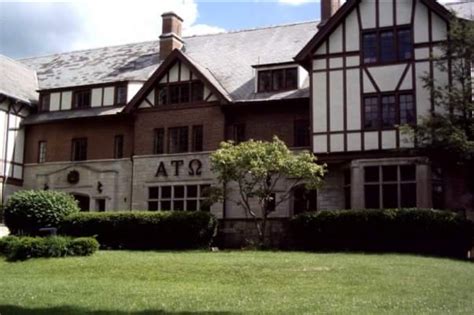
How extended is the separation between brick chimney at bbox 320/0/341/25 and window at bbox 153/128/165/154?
31.8ft

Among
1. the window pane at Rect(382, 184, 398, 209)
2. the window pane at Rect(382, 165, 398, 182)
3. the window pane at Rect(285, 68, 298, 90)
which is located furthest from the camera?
the window pane at Rect(285, 68, 298, 90)

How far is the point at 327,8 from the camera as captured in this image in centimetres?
3388

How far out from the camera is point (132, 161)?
3431cm

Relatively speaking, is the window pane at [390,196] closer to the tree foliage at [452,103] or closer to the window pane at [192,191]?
the tree foliage at [452,103]

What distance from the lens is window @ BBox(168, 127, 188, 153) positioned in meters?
33.3

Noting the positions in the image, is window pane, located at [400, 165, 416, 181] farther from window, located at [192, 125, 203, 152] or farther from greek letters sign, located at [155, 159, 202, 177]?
window, located at [192, 125, 203, 152]

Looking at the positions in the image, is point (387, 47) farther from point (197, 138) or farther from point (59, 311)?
point (59, 311)

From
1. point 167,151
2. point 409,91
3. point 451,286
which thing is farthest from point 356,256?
point 167,151

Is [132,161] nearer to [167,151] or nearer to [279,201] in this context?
[167,151]

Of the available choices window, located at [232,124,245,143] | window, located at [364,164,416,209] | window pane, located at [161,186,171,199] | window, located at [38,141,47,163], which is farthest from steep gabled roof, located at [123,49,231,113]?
window, located at [364,164,416,209]

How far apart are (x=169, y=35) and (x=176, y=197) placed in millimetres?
9673

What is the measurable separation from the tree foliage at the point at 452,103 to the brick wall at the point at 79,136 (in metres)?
15.7

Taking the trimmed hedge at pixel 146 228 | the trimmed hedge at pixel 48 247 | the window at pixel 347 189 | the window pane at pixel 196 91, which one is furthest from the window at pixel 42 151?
the window at pixel 347 189

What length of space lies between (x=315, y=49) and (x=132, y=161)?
1110cm
